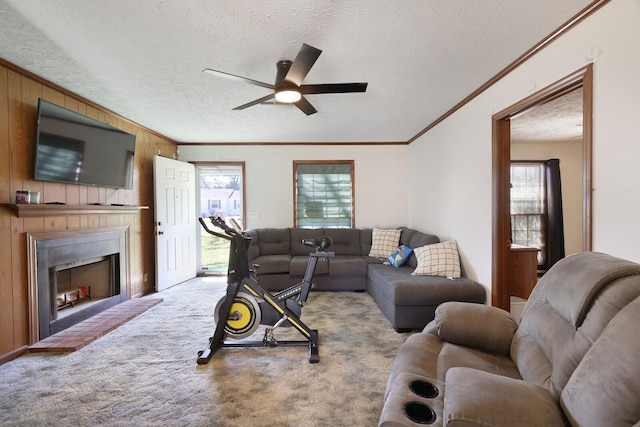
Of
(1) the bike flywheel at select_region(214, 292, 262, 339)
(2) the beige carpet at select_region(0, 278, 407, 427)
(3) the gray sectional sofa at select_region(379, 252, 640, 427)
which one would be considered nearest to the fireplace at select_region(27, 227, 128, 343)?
(2) the beige carpet at select_region(0, 278, 407, 427)

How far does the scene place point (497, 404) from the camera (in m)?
0.92

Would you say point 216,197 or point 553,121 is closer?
point 553,121

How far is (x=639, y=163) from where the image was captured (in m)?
1.47

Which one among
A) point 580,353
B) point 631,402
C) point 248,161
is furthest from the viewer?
point 248,161

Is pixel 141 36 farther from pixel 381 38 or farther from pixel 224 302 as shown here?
pixel 224 302

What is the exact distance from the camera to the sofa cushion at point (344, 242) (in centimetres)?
487

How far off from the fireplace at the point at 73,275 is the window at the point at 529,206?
6.37 m

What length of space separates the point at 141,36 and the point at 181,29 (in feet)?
1.03

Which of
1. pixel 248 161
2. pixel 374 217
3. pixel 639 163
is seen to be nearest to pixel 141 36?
pixel 639 163

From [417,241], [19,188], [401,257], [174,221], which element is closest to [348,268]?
[401,257]

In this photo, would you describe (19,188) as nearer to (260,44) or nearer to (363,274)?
(260,44)

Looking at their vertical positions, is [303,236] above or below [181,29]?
below

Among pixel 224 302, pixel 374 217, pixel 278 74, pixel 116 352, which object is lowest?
pixel 116 352

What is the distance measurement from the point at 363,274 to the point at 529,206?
3613 mm
